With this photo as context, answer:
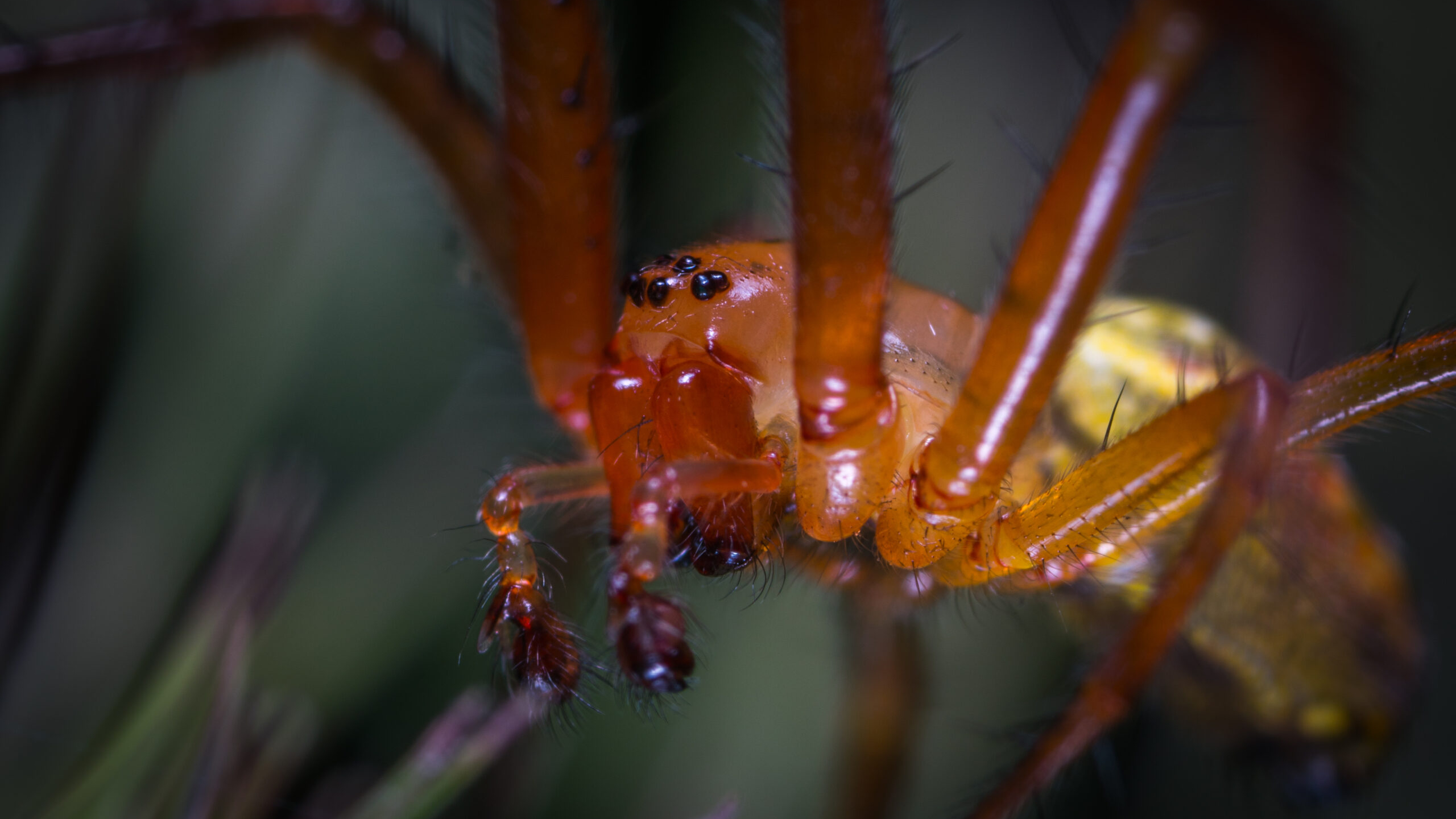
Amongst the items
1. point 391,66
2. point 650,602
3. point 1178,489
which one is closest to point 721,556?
point 650,602

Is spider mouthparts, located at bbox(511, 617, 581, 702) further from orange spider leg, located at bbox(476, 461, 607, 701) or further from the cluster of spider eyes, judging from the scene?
the cluster of spider eyes

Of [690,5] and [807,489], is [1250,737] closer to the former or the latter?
[807,489]

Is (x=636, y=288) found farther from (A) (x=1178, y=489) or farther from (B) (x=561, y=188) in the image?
(A) (x=1178, y=489)

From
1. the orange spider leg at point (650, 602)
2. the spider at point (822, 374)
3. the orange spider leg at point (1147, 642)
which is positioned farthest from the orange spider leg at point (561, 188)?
the orange spider leg at point (1147, 642)

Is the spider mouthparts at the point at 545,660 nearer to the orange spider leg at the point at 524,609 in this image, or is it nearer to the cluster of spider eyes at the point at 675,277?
the orange spider leg at the point at 524,609

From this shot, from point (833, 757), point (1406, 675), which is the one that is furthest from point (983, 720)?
point (1406, 675)
